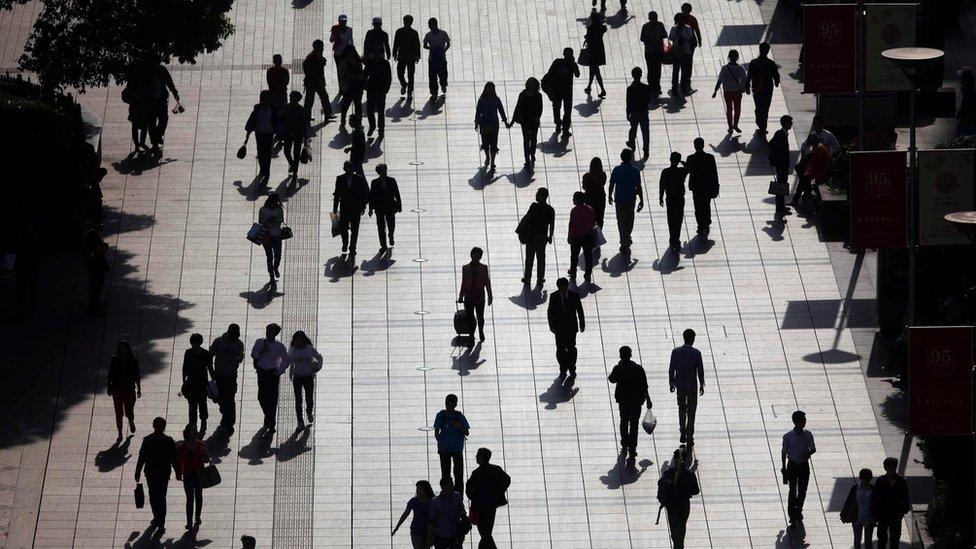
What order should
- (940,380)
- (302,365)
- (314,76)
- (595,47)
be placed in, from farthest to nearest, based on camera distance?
(595,47) < (314,76) < (302,365) < (940,380)

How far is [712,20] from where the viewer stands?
115 feet

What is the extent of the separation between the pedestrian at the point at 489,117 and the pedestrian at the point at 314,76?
2.97 meters

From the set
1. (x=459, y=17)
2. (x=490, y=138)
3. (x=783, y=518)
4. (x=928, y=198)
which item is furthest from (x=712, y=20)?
(x=783, y=518)

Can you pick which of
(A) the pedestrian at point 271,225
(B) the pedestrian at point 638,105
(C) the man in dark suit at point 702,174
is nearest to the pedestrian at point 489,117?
(B) the pedestrian at point 638,105

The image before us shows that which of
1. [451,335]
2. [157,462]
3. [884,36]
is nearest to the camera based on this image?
[157,462]

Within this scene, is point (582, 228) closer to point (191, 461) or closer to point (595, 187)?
point (595, 187)

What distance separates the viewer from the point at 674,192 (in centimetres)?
2694

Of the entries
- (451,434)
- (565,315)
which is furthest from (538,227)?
(451,434)

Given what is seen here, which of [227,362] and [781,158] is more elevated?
[227,362]

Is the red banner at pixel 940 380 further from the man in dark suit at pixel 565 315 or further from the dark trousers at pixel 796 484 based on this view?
the man in dark suit at pixel 565 315

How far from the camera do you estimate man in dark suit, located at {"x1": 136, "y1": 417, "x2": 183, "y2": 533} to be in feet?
68.3

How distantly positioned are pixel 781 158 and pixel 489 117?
4.19 metres

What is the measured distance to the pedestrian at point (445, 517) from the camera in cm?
1962

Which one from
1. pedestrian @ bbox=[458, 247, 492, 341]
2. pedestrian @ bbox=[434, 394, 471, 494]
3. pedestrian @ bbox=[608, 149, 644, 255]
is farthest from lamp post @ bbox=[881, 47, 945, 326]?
pedestrian @ bbox=[434, 394, 471, 494]
